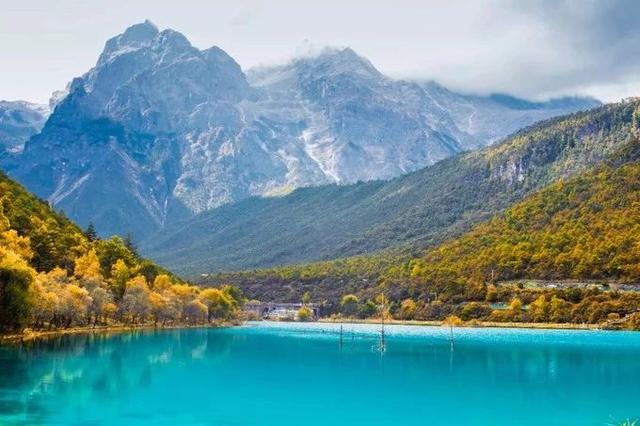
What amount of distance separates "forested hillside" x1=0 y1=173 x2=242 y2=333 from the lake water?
607 centimetres

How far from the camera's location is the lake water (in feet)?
160

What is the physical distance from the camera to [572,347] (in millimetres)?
108938

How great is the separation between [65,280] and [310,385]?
63.3m

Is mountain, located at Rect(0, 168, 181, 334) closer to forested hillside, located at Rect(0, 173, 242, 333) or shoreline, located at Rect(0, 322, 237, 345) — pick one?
forested hillside, located at Rect(0, 173, 242, 333)

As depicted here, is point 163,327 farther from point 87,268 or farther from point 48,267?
point 48,267

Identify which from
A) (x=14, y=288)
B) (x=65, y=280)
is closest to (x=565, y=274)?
(x=65, y=280)

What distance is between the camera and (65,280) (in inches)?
4584

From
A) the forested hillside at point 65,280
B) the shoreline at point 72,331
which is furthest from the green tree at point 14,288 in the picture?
the shoreline at point 72,331

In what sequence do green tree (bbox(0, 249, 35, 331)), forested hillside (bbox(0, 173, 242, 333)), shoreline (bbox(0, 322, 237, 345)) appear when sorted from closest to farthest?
green tree (bbox(0, 249, 35, 331)) → forested hillside (bbox(0, 173, 242, 333)) → shoreline (bbox(0, 322, 237, 345))

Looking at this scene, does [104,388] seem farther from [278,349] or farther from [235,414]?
[278,349]

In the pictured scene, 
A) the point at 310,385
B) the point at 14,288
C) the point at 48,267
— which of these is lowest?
the point at 310,385

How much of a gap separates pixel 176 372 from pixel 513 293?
11908 centimetres

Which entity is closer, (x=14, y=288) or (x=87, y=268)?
(x=14, y=288)

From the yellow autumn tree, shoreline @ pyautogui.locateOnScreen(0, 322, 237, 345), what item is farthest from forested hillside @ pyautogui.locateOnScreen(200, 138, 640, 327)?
the yellow autumn tree
